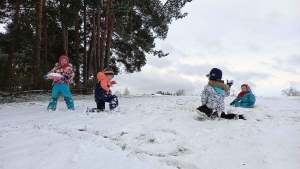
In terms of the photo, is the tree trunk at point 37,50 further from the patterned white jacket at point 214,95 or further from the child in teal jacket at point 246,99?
the child in teal jacket at point 246,99

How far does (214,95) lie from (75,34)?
46.8ft

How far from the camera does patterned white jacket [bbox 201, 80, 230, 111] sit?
5754mm

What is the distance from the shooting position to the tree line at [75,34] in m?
10.0

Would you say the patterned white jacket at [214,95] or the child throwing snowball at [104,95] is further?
the child throwing snowball at [104,95]

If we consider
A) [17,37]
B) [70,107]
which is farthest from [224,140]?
[17,37]

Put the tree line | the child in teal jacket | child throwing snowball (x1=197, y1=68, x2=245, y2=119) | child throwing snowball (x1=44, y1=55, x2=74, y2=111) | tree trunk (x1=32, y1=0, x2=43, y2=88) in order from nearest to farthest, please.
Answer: child throwing snowball (x1=197, y1=68, x2=245, y2=119) < child throwing snowball (x1=44, y1=55, x2=74, y2=111) < the child in teal jacket < tree trunk (x1=32, y1=0, x2=43, y2=88) < the tree line

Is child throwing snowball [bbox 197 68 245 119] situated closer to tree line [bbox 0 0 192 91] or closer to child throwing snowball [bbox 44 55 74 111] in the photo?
child throwing snowball [bbox 44 55 74 111]

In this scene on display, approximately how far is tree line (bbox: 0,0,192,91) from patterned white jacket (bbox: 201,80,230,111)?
609cm

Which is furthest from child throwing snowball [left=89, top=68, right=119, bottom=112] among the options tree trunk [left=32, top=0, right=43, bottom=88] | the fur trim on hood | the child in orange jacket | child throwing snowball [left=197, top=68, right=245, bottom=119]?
tree trunk [left=32, top=0, right=43, bottom=88]

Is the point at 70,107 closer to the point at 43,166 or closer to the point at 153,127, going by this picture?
the point at 153,127

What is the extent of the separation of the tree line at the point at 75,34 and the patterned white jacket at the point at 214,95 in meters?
6.09

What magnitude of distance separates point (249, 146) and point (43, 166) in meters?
2.54

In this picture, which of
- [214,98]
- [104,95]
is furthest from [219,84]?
[104,95]

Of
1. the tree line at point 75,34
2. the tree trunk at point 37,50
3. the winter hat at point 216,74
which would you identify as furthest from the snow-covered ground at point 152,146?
the tree line at point 75,34
